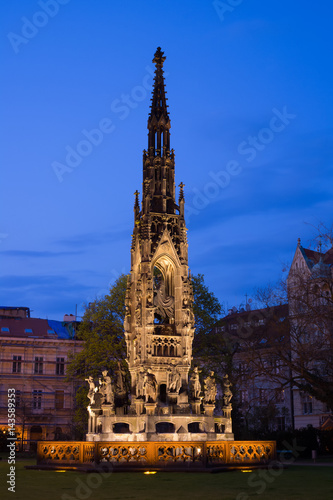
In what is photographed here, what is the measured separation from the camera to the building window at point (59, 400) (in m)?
70.3

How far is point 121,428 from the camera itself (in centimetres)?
2767

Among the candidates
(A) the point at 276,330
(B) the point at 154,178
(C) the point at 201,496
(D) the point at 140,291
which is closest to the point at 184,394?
→ (D) the point at 140,291

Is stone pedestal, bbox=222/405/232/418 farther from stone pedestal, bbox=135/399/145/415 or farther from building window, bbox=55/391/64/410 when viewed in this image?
building window, bbox=55/391/64/410

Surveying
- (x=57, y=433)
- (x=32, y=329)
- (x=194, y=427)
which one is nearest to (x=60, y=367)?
(x=32, y=329)

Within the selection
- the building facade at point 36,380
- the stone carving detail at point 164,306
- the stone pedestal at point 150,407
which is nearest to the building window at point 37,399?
the building facade at point 36,380

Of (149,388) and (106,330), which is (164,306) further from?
(106,330)

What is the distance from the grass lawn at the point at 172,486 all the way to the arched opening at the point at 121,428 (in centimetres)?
543

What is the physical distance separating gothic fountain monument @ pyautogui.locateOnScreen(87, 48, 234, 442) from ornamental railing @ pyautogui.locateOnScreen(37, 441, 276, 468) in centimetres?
329

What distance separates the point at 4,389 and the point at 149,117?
148 ft

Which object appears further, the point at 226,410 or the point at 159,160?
the point at 159,160

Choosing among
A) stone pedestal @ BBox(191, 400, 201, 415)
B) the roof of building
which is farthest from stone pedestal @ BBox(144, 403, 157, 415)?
the roof of building

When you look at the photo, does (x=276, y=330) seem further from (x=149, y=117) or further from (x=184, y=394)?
(x=149, y=117)

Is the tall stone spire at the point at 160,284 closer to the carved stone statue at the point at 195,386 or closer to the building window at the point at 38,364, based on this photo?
Answer: the carved stone statue at the point at 195,386

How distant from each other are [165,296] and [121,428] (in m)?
6.63
